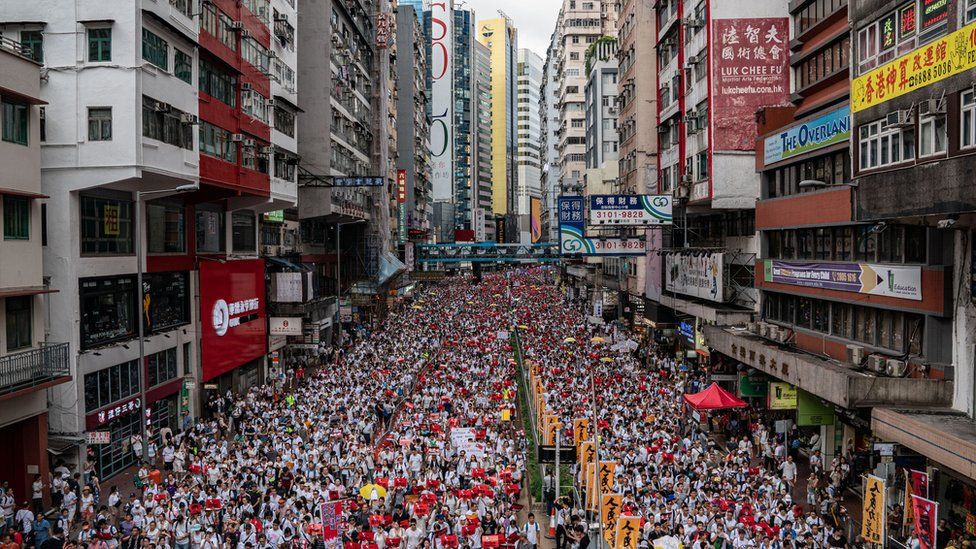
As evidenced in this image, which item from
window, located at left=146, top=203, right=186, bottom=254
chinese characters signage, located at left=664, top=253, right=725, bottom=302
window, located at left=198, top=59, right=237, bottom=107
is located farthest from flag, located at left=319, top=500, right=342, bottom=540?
chinese characters signage, located at left=664, top=253, right=725, bottom=302

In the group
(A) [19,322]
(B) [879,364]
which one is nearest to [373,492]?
(A) [19,322]

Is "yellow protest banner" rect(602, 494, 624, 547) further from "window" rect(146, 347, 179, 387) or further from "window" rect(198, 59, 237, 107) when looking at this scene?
"window" rect(198, 59, 237, 107)

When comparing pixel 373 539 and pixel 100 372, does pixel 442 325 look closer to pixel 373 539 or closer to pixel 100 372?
pixel 100 372

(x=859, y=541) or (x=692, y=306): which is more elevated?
(x=692, y=306)

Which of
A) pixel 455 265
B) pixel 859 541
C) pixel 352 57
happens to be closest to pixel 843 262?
pixel 859 541

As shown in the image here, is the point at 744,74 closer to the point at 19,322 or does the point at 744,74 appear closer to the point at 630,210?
the point at 630,210

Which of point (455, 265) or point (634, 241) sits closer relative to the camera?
point (634, 241)
